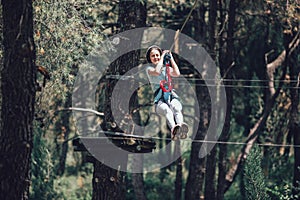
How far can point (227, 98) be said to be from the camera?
20.1m

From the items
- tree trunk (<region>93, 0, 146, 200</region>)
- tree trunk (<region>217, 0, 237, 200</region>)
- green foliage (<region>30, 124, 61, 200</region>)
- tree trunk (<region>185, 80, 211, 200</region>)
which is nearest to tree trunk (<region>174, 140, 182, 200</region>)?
tree trunk (<region>217, 0, 237, 200</region>)

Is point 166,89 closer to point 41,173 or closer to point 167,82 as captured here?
point 167,82

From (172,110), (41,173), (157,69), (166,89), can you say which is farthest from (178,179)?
(157,69)

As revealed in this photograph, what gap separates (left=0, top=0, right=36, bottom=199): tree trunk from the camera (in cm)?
1029

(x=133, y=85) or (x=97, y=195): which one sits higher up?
(x=133, y=85)

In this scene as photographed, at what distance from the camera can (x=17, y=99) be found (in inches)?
408

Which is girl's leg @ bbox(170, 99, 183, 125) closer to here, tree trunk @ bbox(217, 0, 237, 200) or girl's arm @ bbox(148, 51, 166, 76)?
girl's arm @ bbox(148, 51, 166, 76)

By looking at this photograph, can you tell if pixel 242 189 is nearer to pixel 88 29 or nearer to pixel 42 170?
pixel 42 170

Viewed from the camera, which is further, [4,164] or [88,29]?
[88,29]

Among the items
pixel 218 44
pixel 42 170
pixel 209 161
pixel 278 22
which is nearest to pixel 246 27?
pixel 218 44

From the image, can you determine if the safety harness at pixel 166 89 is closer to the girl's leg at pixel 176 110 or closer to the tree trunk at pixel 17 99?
the girl's leg at pixel 176 110

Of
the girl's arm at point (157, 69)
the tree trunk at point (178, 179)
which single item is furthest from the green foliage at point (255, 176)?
the tree trunk at point (178, 179)

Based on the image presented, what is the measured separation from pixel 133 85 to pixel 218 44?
6293 millimetres

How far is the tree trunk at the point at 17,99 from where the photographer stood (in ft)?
33.8
